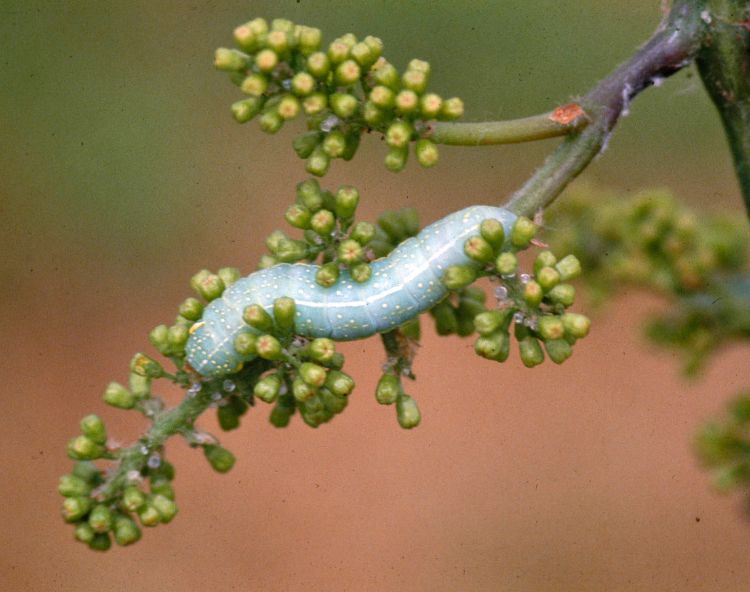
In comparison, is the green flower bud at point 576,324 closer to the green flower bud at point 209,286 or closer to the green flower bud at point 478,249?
the green flower bud at point 478,249

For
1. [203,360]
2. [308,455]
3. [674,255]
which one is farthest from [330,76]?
[308,455]

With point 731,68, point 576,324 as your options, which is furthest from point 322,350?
point 731,68

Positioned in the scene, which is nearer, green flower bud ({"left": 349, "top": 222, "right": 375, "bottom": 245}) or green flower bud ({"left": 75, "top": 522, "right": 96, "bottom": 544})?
green flower bud ({"left": 349, "top": 222, "right": 375, "bottom": 245})

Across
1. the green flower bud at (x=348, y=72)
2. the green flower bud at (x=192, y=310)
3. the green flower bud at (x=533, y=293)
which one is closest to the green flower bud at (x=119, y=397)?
the green flower bud at (x=192, y=310)

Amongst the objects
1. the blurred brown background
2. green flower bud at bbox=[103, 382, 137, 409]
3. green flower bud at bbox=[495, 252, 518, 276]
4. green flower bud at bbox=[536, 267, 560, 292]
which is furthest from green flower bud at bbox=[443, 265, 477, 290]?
the blurred brown background

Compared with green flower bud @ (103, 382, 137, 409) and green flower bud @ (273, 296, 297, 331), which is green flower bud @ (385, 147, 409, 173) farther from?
green flower bud @ (103, 382, 137, 409)

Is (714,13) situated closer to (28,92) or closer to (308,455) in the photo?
(308,455)

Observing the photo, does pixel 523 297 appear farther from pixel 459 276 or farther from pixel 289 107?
pixel 289 107
